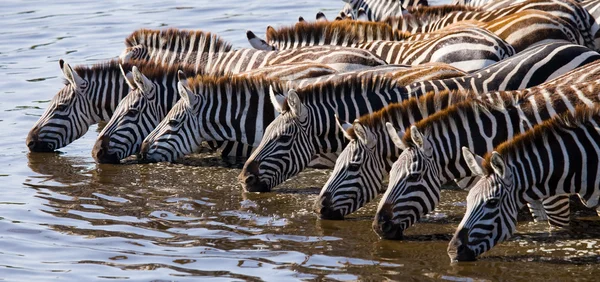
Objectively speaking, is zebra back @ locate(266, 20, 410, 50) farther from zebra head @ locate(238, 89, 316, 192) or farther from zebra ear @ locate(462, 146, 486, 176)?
zebra ear @ locate(462, 146, 486, 176)

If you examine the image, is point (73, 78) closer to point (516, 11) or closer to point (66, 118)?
point (66, 118)

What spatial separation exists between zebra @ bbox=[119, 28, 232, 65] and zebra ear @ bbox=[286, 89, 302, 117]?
3.82 m

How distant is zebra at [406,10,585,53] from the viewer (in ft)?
42.1

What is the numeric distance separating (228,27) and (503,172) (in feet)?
47.3

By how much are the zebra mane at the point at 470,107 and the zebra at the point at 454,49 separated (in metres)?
2.67

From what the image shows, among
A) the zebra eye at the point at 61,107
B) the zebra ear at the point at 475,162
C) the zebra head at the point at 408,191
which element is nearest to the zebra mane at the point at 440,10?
the zebra eye at the point at 61,107

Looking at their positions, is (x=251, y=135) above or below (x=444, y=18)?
below

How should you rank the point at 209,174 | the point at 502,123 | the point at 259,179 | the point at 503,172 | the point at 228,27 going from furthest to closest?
the point at 228,27 → the point at 209,174 → the point at 259,179 → the point at 502,123 → the point at 503,172

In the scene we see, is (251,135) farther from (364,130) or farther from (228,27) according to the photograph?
(228,27)

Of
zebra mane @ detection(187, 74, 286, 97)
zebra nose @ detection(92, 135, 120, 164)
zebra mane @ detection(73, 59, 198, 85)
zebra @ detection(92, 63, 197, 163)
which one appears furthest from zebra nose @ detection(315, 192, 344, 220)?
zebra mane @ detection(73, 59, 198, 85)

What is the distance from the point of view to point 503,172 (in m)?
8.08

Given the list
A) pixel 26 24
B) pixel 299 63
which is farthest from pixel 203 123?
pixel 26 24

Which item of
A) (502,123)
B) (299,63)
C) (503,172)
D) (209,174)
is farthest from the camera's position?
(299,63)

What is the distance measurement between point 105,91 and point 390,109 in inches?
195
